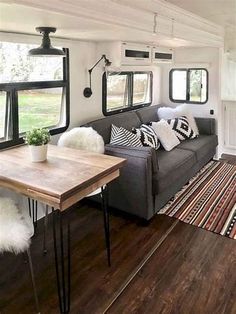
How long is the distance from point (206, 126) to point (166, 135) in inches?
41.9

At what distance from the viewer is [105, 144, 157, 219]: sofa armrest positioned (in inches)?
111

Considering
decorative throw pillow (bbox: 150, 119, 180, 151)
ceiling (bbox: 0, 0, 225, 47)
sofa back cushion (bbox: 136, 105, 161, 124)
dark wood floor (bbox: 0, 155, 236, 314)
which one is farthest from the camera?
sofa back cushion (bbox: 136, 105, 161, 124)

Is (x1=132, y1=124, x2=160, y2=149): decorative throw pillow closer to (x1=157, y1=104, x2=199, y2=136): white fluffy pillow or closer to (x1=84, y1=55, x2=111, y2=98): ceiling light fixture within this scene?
(x1=84, y1=55, x2=111, y2=98): ceiling light fixture

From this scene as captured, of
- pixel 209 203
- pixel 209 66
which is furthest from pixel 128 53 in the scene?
pixel 209 203

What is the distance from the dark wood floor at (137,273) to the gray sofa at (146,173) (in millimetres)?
244

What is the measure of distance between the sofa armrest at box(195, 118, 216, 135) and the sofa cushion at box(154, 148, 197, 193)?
103 cm

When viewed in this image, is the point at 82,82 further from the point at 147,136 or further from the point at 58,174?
the point at 58,174

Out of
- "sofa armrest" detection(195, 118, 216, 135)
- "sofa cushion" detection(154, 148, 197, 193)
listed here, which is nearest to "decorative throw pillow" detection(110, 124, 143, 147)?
"sofa cushion" detection(154, 148, 197, 193)

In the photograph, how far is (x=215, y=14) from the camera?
11.0 ft

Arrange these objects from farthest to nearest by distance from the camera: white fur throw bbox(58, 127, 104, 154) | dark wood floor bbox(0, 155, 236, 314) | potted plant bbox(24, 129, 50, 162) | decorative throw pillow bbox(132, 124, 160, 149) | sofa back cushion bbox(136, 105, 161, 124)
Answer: sofa back cushion bbox(136, 105, 161, 124) < decorative throw pillow bbox(132, 124, 160, 149) < white fur throw bbox(58, 127, 104, 154) < potted plant bbox(24, 129, 50, 162) < dark wood floor bbox(0, 155, 236, 314)

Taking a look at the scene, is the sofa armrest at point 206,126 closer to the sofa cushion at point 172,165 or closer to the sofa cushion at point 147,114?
the sofa cushion at point 147,114

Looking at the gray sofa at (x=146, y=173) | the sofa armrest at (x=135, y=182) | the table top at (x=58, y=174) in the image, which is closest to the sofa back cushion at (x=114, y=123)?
the gray sofa at (x=146, y=173)

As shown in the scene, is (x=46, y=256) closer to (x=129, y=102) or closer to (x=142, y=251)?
(x=142, y=251)

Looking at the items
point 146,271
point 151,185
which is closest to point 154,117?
point 151,185
